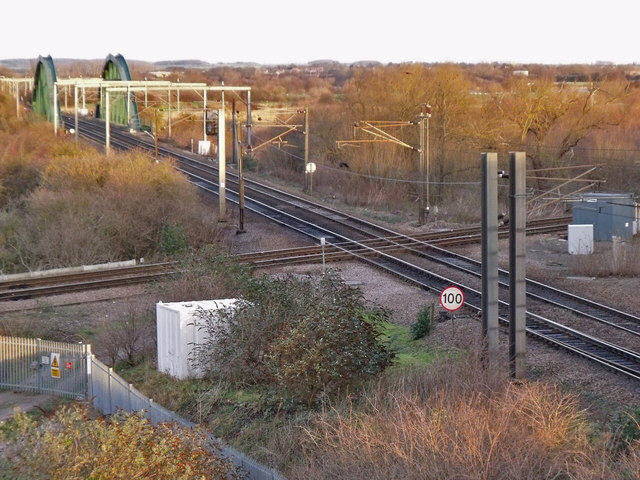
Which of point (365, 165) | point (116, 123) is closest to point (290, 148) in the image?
point (365, 165)

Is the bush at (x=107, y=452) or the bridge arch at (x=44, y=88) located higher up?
the bridge arch at (x=44, y=88)

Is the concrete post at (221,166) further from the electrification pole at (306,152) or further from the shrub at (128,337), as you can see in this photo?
the shrub at (128,337)

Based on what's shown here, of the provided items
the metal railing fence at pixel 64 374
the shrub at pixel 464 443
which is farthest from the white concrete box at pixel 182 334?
the shrub at pixel 464 443

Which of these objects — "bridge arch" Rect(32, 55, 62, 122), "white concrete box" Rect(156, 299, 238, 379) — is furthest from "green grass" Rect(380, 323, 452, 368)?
"bridge arch" Rect(32, 55, 62, 122)

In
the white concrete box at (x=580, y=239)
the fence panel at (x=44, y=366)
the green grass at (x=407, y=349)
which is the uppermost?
the white concrete box at (x=580, y=239)

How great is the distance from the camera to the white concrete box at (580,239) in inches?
1103

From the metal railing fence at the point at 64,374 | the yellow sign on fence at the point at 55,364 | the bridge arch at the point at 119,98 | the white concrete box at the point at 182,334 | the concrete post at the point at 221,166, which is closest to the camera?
the metal railing fence at the point at 64,374

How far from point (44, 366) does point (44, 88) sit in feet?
208

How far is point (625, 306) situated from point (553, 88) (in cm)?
2993

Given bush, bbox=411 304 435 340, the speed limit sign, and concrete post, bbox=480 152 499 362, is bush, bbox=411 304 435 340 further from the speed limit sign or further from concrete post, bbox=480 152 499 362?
concrete post, bbox=480 152 499 362

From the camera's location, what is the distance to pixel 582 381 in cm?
1399

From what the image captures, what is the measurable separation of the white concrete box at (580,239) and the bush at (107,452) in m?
21.3

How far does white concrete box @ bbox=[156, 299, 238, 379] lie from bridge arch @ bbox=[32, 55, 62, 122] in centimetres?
5287

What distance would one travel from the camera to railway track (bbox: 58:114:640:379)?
16.2 metres
